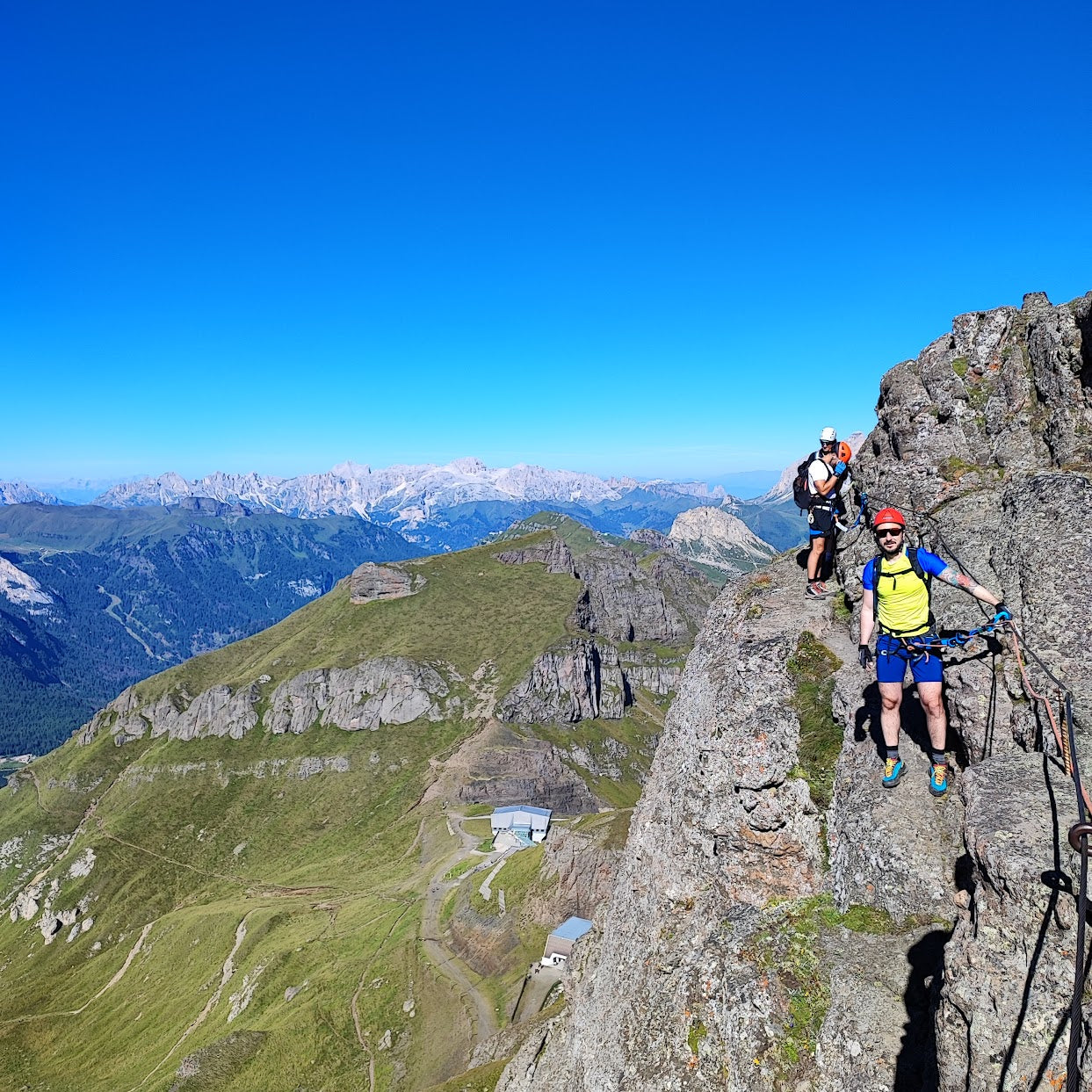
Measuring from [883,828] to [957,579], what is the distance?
22.4 feet

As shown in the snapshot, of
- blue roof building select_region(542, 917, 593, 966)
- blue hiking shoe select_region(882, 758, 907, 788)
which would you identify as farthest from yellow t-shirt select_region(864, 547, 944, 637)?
blue roof building select_region(542, 917, 593, 966)

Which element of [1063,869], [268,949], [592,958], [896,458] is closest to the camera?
[1063,869]

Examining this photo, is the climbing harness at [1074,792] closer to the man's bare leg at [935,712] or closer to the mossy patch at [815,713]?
the man's bare leg at [935,712]

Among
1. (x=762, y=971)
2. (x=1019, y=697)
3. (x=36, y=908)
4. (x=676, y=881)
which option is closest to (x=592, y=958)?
(x=676, y=881)

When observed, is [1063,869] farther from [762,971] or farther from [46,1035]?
[46,1035]

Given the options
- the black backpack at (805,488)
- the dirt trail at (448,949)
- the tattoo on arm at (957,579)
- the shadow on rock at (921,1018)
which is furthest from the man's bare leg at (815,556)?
the dirt trail at (448,949)

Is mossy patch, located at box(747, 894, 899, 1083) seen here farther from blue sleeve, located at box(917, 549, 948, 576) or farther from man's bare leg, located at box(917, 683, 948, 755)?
blue sleeve, located at box(917, 549, 948, 576)

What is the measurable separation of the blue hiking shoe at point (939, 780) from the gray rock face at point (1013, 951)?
2.74 metres

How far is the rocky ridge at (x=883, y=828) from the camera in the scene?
12477 mm

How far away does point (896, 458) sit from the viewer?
28.2 m

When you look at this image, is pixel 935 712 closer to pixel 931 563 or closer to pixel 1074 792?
pixel 1074 792

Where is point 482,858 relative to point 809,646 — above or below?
below

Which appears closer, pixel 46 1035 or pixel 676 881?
pixel 676 881

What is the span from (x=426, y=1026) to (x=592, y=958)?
65.8 metres
